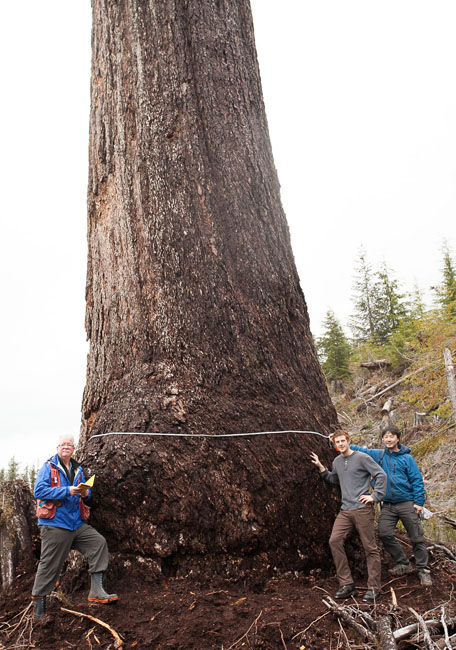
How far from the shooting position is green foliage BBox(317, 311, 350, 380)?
23.1m

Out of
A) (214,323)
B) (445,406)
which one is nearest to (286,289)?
(214,323)

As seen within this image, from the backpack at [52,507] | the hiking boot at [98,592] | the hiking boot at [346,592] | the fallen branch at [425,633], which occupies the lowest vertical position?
the hiking boot at [346,592]

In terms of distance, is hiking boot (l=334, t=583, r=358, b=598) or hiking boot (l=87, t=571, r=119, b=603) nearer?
hiking boot (l=87, t=571, r=119, b=603)

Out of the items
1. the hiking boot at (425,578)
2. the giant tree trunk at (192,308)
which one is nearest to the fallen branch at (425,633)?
the hiking boot at (425,578)

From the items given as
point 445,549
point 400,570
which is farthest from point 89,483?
point 445,549

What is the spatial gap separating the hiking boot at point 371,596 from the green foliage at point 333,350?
20055mm

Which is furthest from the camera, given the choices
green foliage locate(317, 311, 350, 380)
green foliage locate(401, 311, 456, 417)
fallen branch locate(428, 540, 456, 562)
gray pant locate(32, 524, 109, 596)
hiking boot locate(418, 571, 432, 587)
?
green foliage locate(317, 311, 350, 380)

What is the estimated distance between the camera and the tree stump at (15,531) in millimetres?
3771

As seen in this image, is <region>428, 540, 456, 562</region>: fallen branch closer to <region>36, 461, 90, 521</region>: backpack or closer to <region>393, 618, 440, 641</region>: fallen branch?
<region>393, 618, 440, 641</region>: fallen branch

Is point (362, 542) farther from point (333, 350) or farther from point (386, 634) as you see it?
point (333, 350)

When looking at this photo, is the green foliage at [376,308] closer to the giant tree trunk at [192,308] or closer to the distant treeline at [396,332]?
the distant treeline at [396,332]

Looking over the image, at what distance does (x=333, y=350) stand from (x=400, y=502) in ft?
65.3

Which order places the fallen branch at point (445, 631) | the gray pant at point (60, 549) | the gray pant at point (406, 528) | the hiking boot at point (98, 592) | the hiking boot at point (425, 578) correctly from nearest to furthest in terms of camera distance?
the fallen branch at point (445, 631)
the hiking boot at point (98, 592)
the gray pant at point (60, 549)
the hiking boot at point (425, 578)
the gray pant at point (406, 528)

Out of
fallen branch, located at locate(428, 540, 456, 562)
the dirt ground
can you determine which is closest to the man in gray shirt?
the dirt ground
